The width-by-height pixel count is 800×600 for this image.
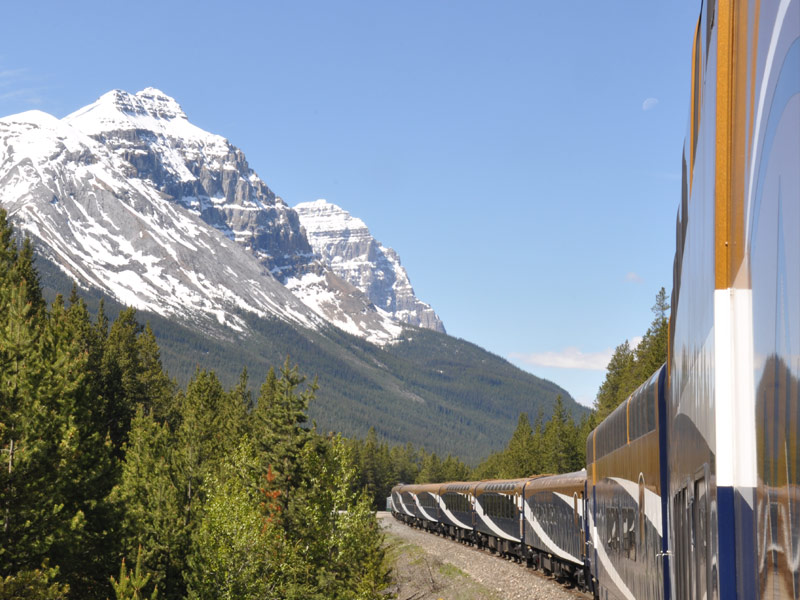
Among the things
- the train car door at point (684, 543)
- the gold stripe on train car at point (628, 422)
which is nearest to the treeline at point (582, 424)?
the gold stripe on train car at point (628, 422)

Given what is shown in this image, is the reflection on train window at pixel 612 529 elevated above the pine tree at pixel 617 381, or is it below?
below

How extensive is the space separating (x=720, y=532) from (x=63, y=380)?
3405cm

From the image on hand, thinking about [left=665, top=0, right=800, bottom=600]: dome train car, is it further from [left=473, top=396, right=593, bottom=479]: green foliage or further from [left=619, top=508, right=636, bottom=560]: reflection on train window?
[left=473, top=396, right=593, bottom=479]: green foliage

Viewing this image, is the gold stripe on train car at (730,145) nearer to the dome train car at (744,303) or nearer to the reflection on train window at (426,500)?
the dome train car at (744,303)

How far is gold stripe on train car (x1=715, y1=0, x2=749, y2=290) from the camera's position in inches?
143

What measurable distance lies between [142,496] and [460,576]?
1822cm

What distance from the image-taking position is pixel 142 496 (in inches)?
2089

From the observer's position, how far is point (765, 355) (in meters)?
3.03

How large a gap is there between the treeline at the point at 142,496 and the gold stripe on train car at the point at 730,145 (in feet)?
86.2

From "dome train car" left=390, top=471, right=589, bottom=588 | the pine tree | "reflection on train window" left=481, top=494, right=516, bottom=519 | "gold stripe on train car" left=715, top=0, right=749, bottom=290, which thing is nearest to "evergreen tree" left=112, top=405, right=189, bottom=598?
"reflection on train window" left=481, top=494, right=516, bottom=519

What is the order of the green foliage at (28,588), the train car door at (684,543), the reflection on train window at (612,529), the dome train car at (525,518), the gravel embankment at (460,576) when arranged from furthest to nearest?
1. the gravel embankment at (460,576)
2. the dome train car at (525,518)
3. the green foliage at (28,588)
4. the reflection on train window at (612,529)
5. the train car door at (684,543)

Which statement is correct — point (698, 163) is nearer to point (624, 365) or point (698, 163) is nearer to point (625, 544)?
point (625, 544)

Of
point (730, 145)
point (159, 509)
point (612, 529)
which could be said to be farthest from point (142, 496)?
point (730, 145)

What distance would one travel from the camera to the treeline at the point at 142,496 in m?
31.9
